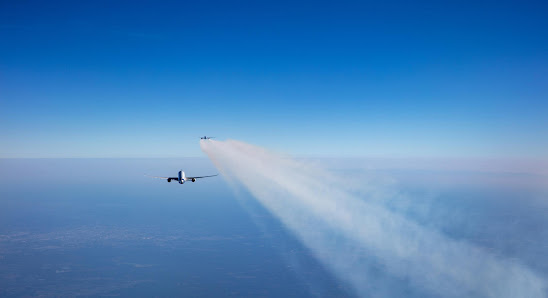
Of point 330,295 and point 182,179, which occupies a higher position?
point 182,179

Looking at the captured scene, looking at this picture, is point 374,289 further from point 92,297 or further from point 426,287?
point 92,297

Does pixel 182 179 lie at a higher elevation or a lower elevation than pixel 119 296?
higher

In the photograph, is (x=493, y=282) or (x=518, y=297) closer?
(x=518, y=297)

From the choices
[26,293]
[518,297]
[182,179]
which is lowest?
[518,297]

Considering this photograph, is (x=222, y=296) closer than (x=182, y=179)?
No

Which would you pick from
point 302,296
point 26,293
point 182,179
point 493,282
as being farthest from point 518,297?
point 26,293

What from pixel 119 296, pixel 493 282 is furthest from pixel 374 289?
pixel 119 296

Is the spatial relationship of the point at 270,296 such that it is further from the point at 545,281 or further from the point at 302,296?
the point at 545,281

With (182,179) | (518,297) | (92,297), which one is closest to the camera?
(182,179)

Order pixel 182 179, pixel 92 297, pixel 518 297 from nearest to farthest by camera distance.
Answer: pixel 182 179
pixel 518 297
pixel 92 297
